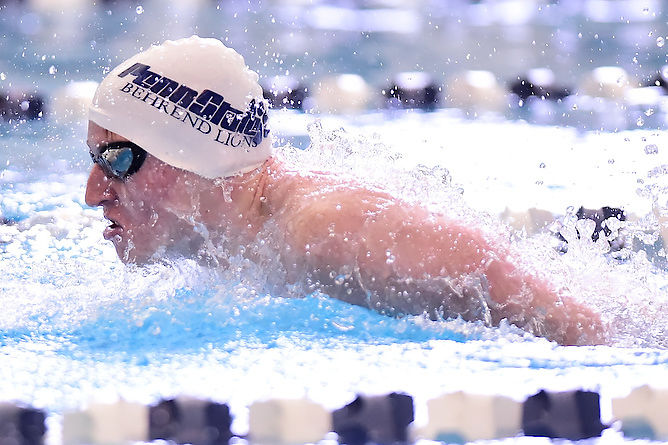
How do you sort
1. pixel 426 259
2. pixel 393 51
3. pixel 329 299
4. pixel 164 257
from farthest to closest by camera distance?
pixel 393 51 → pixel 164 257 → pixel 329 299 → pixel 426 259

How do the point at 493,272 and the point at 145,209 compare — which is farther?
the point at 145,209

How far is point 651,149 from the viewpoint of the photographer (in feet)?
14.4

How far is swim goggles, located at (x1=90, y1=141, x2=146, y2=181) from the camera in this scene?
6.61ft

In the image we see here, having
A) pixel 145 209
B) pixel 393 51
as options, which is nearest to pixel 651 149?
pixel 393 51

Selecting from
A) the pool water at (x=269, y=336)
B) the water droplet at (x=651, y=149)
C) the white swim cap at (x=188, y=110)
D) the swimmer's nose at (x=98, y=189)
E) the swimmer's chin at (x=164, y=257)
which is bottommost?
the pool water at (x=269, y=336)

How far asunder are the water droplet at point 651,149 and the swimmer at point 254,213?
8.55 feet

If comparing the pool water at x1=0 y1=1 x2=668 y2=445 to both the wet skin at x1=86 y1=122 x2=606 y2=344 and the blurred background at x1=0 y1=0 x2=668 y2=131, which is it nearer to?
the wet skin at x1=86 y1=122 x2=606 y2=344

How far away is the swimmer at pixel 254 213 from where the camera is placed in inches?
72.2

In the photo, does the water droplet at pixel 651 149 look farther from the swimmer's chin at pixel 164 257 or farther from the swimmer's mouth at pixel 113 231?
the swimmer's mouth at pixel 113 231

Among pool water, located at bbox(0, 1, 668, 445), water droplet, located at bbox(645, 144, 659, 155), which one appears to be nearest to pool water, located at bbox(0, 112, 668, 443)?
pool water, located at bbox(0, 1, 668, 445)

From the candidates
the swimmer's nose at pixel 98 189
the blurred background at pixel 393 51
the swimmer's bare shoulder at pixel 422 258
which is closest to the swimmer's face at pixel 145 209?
the swimmer's nose at pixel 98 189

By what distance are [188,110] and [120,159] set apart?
0.17 m

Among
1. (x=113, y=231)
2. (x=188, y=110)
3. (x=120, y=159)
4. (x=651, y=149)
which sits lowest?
(x=113, y=231)

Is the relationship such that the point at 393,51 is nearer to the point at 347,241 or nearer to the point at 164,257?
the point at 164,257
